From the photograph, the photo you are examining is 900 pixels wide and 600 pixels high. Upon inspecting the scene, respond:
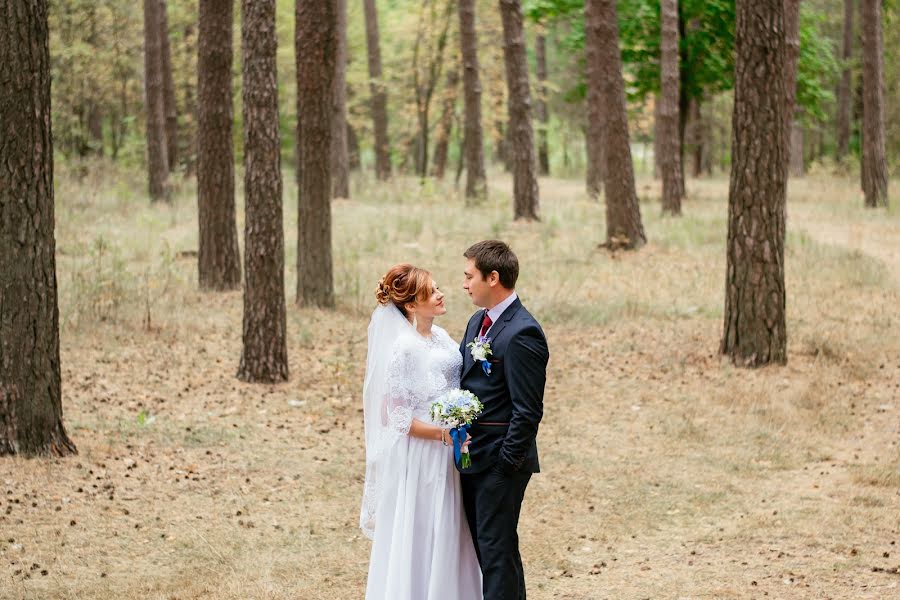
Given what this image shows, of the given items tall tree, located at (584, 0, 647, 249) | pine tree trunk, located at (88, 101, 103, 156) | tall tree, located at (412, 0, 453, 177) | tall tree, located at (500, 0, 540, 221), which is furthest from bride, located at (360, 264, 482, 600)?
pine tree trunk, located at (88, 101, 103, 156)

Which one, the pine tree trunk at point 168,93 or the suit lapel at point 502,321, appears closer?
the suit lapel at point 502,321

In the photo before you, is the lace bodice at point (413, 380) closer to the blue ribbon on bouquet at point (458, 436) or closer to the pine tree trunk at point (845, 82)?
the blue ribbon on bouquet at point (458, 436)

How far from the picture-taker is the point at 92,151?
35.5 m

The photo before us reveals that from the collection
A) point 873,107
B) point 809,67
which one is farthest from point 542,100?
point 873,107

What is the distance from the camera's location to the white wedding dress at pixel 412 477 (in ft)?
17.6

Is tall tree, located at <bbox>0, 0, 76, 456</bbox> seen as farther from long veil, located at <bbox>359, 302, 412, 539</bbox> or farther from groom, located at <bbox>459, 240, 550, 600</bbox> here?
groom, located at <bbox>459, 240, 550, 600</bbox>

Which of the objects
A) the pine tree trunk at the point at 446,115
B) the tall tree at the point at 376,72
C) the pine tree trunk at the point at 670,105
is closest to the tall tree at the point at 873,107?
the pine tree trunk at the point at 670,105

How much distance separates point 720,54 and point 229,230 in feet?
57.7

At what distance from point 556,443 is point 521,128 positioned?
1346 cm

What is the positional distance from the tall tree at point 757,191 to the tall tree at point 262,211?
539 centimetres

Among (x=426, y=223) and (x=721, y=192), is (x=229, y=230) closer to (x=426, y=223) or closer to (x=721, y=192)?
(x=426, y=223)

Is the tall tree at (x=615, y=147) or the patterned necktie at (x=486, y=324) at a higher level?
the tall tree at (x=615, y=147)

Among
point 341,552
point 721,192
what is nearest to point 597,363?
point 341,552

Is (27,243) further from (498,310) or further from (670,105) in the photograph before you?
(670,105)
